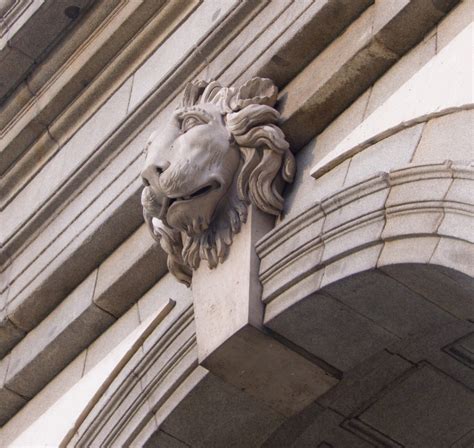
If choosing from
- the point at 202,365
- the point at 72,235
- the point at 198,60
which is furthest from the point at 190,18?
the point at 202,365

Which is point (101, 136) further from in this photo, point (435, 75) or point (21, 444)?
point (435, 75)

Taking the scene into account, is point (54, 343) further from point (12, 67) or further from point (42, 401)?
point (12, 67)

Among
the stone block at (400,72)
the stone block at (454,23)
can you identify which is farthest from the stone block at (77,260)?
the stone block at (454,23)

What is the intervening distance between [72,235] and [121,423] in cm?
141

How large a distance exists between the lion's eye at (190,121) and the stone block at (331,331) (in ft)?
3.49

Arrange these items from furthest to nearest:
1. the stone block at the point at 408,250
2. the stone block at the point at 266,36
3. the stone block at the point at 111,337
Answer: the stone block at the point at 111,337
the stone block at the point at 266,36
the stone block at the point at 408,250

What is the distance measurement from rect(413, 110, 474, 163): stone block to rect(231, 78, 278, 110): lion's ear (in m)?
1.20

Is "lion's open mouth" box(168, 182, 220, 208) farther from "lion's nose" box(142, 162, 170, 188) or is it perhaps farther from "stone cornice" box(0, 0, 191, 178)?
"stone cornice" box(0, 0, 191, 178)

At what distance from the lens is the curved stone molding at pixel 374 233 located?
710cm

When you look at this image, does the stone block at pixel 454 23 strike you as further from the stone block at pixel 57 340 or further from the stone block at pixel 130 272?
the stone block at pixel 57 340

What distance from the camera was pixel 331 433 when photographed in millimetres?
8578

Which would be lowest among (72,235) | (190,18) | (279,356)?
(279,356)

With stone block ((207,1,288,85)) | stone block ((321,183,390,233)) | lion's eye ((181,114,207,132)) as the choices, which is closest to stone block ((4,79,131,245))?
stone block ((207,1,288,85))

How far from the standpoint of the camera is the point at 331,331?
7.98 metres
